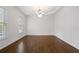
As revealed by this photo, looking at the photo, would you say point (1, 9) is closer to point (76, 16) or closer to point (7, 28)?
point (7, 28)

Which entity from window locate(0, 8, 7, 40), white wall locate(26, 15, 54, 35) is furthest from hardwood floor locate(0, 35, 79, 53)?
white wall locate(26, 15, 54, 35)

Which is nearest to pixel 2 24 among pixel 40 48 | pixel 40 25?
pixel 40 48

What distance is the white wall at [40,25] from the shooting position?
7.73 metres

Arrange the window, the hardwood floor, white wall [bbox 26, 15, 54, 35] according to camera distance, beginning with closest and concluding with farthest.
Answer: the hardwood floor, the window, white wall [bbox 26, 15, 54, 35]

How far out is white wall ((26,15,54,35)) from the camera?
7726mm

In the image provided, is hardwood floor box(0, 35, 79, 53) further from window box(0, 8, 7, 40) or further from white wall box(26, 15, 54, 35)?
white wall box(26, 15, 54, 35)

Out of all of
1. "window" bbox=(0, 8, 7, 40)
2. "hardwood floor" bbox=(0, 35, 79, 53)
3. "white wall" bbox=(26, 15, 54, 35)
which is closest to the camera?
"hardwood floor" bbox=(0, 35, 79, 53)

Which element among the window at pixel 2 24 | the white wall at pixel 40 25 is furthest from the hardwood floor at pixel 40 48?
the white wall at pixel 40 25

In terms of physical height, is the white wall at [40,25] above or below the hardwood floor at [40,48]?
above

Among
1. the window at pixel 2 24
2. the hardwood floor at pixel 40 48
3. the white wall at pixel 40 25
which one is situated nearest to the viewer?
the hardwood floor at pixel 40 48

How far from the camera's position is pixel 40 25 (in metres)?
8.15

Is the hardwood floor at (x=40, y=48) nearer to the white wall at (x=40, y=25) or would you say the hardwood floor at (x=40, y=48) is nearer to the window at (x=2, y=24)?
the window at (x=2, y=24)
